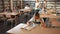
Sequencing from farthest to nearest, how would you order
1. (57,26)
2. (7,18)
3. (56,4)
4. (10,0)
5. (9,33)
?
1. (56,4)
2. (10,0)
3. (7,18)
4. (57,26)
5. (9,33)

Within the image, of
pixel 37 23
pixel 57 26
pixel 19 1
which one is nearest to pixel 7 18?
pixel 37 23

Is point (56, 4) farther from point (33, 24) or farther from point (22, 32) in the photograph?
point (22, 32)

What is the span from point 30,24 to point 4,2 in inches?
319

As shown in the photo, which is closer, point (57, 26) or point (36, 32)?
point (36, 32)

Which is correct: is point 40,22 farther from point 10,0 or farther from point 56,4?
point 56,4

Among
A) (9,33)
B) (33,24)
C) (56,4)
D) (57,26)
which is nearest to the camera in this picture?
(9,33)

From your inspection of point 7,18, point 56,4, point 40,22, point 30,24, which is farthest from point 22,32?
point 56,4

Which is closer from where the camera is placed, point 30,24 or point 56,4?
point 30,24

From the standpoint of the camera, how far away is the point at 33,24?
3787 millimetres

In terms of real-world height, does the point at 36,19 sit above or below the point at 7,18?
above

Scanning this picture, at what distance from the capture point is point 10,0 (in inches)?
442

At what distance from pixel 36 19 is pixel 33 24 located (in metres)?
0.16

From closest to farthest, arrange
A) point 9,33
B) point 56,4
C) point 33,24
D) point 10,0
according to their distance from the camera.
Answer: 1. point 9,33
2. point 33,24
3. point 10,0
4. point 56,4

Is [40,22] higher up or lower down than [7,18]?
higher up
